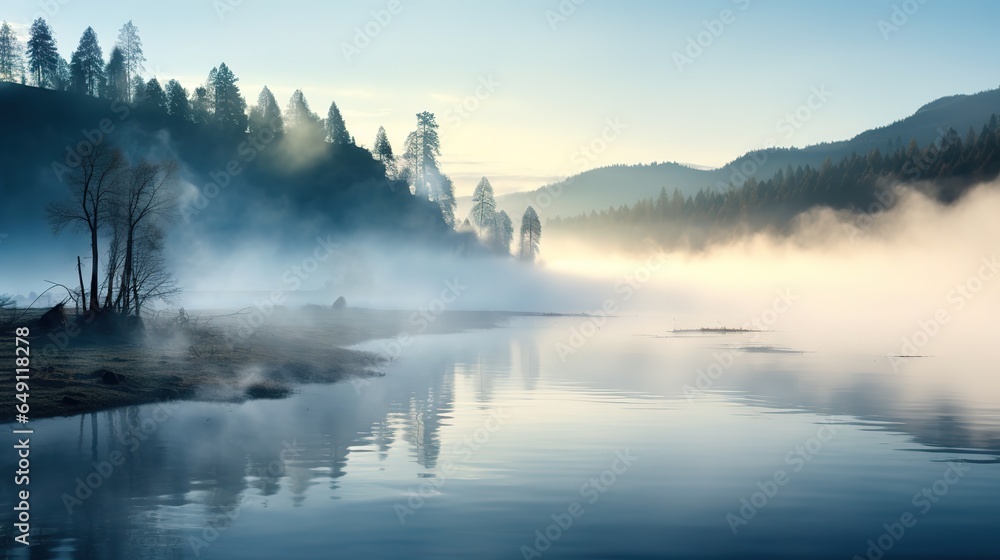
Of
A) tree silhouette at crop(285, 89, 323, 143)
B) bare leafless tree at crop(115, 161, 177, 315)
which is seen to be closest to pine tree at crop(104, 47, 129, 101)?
tree silhouette at crop(285, 89, 323, 143)

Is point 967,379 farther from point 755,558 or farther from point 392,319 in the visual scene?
point 392,319

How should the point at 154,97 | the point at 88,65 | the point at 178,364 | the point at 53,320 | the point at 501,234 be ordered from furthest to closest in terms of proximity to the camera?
the point at 501,234 → the point at 88,65 → the point at 154,97 → the point at 53,320 → the point at 178,364

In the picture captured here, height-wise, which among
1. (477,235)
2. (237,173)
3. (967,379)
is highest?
(237,173)

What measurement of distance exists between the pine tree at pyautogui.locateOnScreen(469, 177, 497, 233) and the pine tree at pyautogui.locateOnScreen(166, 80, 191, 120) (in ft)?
206

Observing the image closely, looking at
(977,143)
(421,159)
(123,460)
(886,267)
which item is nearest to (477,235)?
(421,159)

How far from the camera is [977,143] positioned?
176 metres

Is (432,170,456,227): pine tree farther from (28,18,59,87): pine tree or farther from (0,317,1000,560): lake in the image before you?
(0,317,1000,560): lake

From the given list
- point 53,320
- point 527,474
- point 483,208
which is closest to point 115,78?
point 483,208

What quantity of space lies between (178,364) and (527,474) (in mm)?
29754

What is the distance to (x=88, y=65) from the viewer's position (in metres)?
186

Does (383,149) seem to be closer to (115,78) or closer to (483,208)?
(483,208)

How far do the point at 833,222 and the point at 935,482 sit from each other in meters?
182

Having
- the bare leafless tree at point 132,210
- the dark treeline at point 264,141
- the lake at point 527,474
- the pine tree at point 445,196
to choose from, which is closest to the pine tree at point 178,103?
the dark treeline at point 264,141

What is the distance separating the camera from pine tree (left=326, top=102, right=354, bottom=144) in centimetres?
18712
